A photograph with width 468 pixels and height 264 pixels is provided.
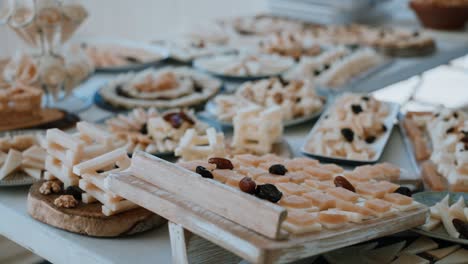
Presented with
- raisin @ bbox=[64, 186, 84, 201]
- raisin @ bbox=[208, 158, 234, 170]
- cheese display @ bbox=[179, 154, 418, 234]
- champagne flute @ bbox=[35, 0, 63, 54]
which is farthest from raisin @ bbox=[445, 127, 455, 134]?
champagne flute @ bbox=[35, 0, 63, 54]

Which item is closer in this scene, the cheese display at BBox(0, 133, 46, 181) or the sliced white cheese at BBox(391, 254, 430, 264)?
the sliced white cheese at BBox(391, 254, 430, 264)

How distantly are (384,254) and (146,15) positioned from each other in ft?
14.2

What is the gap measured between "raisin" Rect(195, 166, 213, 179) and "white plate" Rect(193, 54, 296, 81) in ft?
5.00

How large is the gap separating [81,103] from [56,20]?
354 mm

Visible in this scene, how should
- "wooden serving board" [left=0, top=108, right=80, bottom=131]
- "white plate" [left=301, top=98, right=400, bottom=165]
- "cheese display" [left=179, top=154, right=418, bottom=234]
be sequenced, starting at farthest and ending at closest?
"wooden serving board" [left=0, top=108, right=80, bottom=131] < "white plate" [left=301, top=98, right=400, bottom=165] < "cheese display" [left=179, top=154, right=418, bottom=234]

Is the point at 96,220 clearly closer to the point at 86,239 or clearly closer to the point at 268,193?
the point at 86,239

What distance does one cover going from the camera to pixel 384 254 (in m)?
1.35

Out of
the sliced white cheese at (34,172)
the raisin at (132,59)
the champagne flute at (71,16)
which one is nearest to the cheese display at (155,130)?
the sliced white cheese at (34,172)

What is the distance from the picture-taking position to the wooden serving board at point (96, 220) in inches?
56.5

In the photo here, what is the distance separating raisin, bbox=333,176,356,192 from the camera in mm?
1362

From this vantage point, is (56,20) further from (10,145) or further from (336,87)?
(336,87)

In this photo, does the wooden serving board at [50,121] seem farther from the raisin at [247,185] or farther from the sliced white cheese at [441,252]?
the sliced white cheese at [441,252]

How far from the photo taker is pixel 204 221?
1.11 metres

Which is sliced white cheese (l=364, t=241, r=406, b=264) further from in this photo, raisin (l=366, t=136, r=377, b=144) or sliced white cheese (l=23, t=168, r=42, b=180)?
sliced white cheese (l=23, t=168, r=42, b=180)
